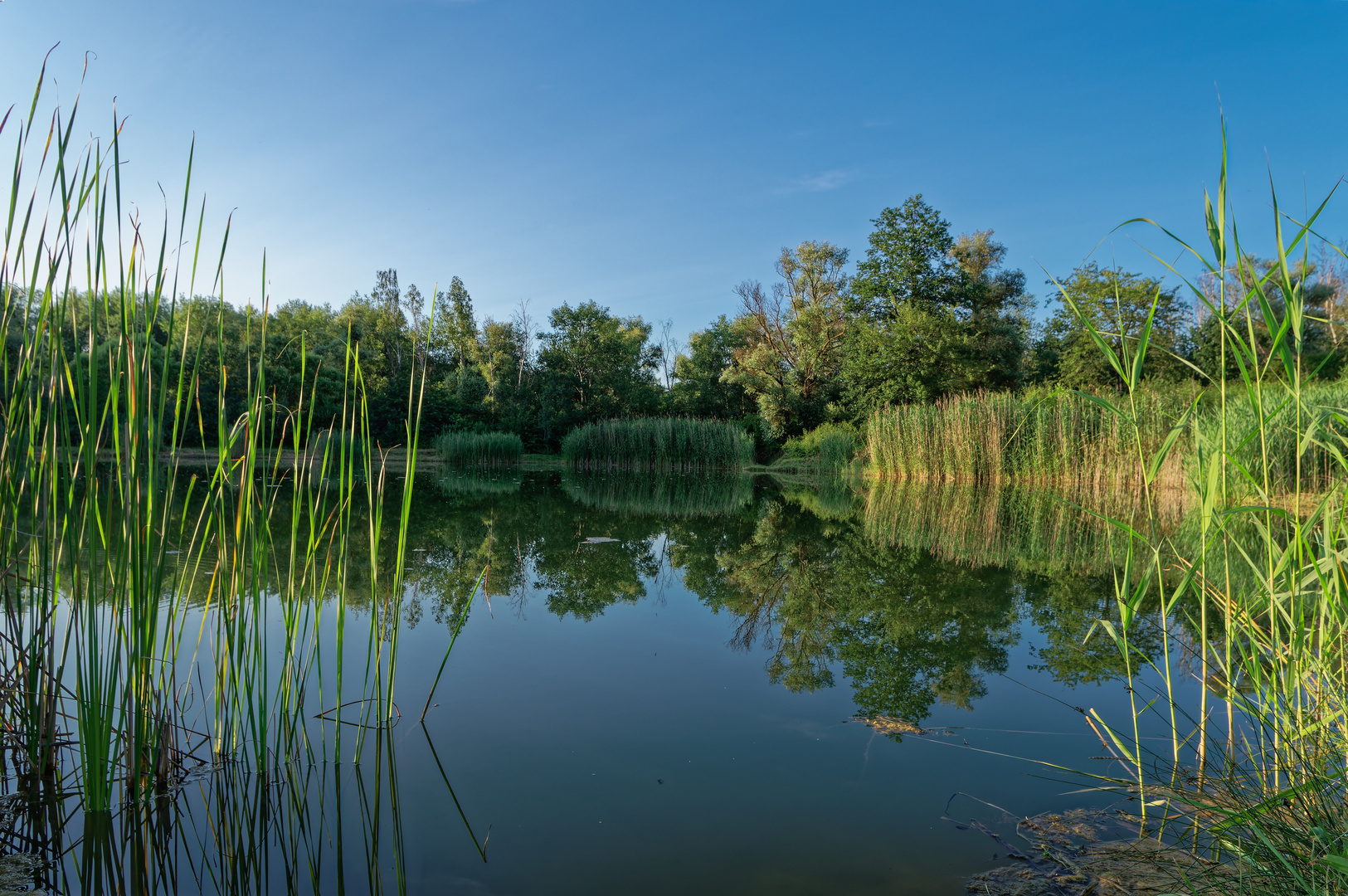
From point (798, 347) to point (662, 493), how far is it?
14.1m

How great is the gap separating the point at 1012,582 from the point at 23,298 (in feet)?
13.8

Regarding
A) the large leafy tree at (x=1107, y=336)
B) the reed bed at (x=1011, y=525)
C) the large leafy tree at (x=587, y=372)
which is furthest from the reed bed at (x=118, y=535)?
the large leafy tree at (x=587, y=372)

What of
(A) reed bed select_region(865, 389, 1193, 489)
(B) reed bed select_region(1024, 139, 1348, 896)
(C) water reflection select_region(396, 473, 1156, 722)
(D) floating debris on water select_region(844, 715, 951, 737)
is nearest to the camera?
(B) reed bed select_region(1024, 139, 1348, 896)

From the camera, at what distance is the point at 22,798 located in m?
1.49

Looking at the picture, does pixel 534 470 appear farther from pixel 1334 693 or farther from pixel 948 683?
pixel 1334 693

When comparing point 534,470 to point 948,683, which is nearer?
point 948,683

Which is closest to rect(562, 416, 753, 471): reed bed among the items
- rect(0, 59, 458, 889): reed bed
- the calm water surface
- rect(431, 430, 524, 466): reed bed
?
rect(431, 430, 524, 466): reed bed

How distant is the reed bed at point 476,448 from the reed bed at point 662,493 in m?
2.91

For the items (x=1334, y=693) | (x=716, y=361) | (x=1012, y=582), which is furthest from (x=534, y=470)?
(x=1334, y=693)

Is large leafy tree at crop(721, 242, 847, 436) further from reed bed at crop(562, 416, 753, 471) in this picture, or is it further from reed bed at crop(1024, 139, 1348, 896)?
reed bed at crop(1024, 139, 1348, 896)

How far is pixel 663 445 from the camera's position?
54.5 ft

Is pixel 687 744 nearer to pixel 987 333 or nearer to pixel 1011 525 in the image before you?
pixel 1011 525

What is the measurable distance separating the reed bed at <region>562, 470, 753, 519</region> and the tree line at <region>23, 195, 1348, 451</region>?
5.99 metres

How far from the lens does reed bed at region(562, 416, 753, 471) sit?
16.8 m
